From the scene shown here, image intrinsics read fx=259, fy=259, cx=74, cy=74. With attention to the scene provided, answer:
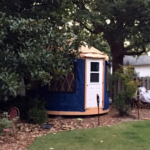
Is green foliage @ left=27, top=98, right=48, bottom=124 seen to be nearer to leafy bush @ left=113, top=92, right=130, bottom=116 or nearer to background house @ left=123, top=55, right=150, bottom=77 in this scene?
leafy bush @ left=113, top=92, right=130, bottom=116

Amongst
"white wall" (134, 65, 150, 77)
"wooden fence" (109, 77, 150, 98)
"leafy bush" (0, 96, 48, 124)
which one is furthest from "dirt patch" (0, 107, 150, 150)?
"white wall" (134, 65, 150, 77)

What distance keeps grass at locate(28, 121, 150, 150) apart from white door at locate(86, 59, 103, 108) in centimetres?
175

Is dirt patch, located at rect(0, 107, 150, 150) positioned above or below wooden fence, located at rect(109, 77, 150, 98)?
below

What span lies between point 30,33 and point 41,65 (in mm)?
1046

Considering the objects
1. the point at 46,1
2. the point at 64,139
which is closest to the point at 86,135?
the point at 64,139

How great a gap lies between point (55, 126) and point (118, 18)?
287 inches

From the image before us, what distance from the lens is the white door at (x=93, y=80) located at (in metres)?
9.93

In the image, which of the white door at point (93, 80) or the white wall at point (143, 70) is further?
the white wall at point (143, 70)

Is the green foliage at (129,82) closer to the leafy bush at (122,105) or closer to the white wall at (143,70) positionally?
the leafy bush at (122,105)

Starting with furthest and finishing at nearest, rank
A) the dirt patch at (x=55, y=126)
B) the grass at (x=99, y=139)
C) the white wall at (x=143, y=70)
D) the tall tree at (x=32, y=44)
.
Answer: the white wall at (x=143, y=70)
the tall tree at (x=32, y=44)
the dirt patch at (x=55, y=126)
the grass at (x=99, y=139)

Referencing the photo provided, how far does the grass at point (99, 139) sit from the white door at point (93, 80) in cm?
175

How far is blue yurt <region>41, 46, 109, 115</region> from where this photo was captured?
9.84 metres

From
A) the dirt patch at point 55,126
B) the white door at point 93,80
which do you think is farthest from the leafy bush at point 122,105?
the white door at point 93,80

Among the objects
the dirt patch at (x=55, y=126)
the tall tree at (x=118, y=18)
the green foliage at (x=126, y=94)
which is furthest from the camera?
the tall tree at (x=118, y=18)
